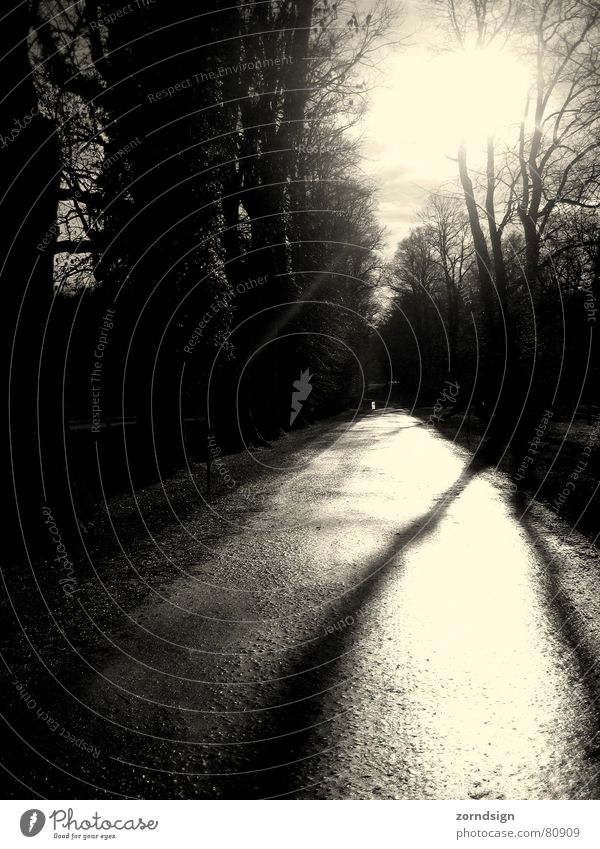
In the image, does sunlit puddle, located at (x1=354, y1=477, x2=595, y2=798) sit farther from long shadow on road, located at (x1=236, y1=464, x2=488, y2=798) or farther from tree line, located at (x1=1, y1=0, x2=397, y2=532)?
tree line, located at (x1=1, y1=0, x2=397, y2=532)

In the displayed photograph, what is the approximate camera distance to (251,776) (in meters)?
3.03

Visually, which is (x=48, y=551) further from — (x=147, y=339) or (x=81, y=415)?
(x=81, y=415)

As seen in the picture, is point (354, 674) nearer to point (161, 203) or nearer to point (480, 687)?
point (480, 687)

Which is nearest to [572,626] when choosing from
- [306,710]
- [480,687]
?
[480,687]

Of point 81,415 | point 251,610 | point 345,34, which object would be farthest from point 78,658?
point 81,415

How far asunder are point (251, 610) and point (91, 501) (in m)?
4.00

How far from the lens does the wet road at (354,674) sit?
304 centimetres

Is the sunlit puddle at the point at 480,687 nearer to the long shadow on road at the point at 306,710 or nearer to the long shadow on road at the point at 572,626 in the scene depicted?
the long shadow on road at the point at 572,626

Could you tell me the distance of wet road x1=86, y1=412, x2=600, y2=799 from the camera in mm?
3039

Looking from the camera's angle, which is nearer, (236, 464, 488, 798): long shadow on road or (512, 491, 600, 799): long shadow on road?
(236, 464, 488, 798): long shadow on road

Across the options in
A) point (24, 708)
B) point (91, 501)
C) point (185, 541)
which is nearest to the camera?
point (24, 708)

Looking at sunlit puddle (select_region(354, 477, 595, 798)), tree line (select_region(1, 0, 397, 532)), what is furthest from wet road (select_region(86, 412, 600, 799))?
tree line (select_region(1, 0, 397, 532))

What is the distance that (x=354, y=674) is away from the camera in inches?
164

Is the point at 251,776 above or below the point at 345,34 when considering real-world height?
below
